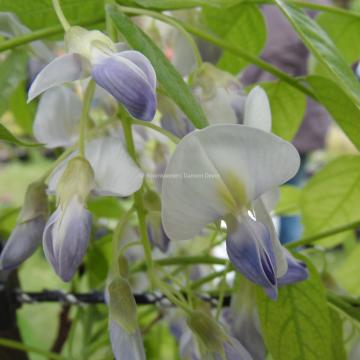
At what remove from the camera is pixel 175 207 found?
326 millimetres

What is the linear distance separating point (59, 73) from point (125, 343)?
14cm

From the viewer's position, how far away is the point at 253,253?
32cm

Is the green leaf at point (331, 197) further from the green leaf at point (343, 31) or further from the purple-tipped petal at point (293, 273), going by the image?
the purple-tipped petal at point (293, 273)

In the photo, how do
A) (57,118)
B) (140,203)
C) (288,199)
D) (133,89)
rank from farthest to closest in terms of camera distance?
1. (288,199)
2. (57,118)
3. (140,203)
4. (133,89)

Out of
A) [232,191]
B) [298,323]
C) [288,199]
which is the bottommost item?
[288,199]

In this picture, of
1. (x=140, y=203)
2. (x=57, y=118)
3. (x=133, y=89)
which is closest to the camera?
(x=133, y=89)

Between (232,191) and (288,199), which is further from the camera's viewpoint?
(288,199)

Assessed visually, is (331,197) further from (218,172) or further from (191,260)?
(218,172)

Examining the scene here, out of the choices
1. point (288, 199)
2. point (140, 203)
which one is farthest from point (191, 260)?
point (288, 199)

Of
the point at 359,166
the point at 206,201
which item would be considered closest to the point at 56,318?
the point at 359,166

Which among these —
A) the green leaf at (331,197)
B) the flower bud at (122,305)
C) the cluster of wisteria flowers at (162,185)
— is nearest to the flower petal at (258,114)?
the cluster of wisteria flowers at (162,185)

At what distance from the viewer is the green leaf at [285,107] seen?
0.53 metres

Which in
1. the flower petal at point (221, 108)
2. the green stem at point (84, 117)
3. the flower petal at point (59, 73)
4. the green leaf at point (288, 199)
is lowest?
the green leaf at point (288, 199)

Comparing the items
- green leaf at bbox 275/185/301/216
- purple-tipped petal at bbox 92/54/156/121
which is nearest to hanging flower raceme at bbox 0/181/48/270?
purple-tipped petal at bbox 92/54/156/121
